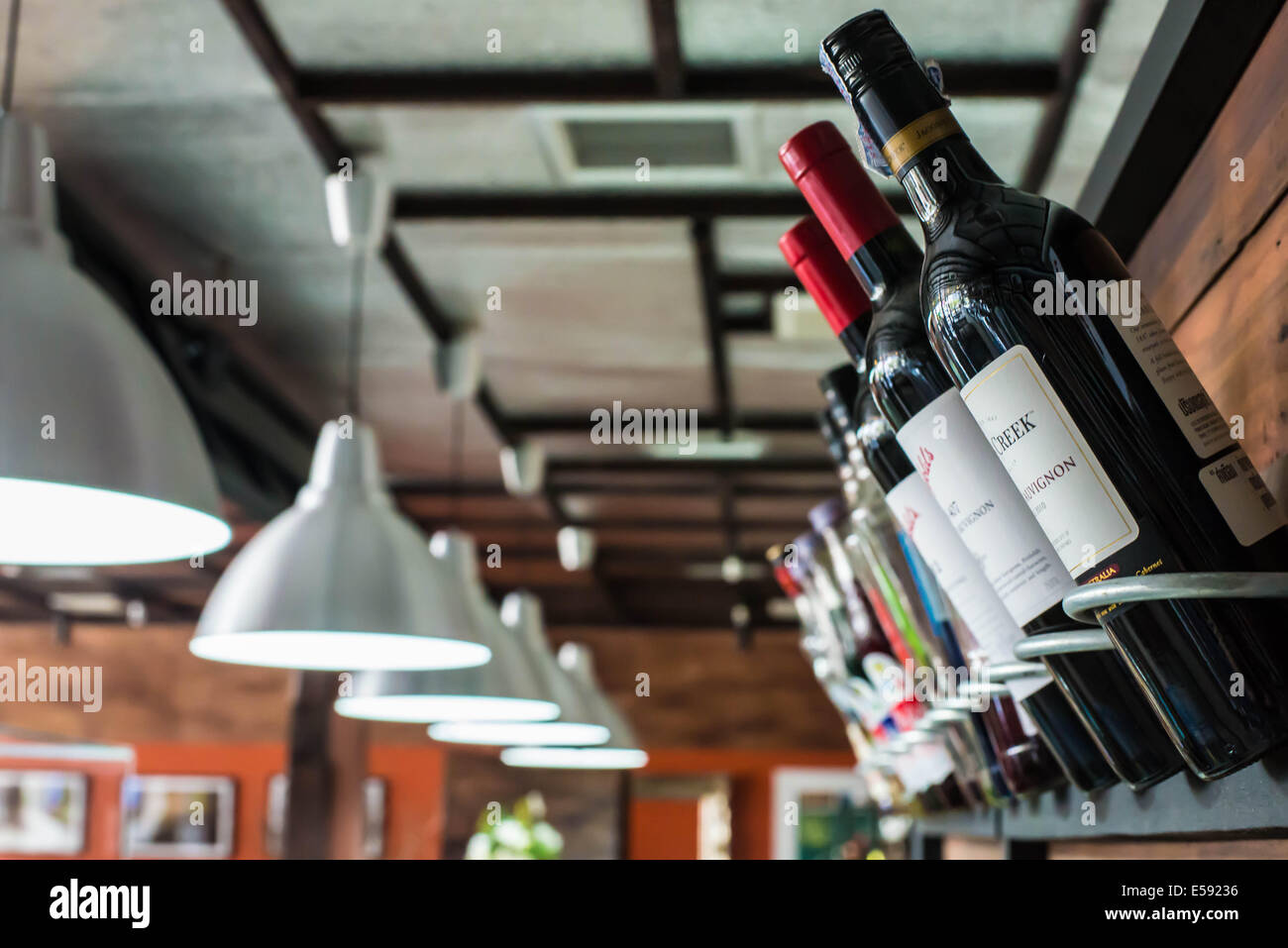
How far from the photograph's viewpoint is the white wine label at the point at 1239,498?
1.78ft

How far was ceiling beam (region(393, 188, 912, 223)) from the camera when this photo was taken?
3.11 m

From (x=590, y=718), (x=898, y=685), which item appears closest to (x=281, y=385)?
(x=590, y=718)

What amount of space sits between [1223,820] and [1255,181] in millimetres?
370

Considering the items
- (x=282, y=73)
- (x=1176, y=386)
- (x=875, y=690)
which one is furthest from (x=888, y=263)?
(x=282, y=73)

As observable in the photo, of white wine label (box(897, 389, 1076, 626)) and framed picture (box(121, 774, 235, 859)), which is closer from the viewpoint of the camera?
white wine label (box(897, 389, 1076, 626))

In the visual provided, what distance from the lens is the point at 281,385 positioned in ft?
15.5

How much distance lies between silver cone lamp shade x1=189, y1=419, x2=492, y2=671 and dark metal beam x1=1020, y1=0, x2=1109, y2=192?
148cm

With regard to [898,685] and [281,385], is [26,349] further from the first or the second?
[281,385]

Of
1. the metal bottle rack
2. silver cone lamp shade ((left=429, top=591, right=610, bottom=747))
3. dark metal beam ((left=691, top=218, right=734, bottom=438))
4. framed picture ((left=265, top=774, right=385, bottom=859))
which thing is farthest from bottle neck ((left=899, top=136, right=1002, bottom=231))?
framed picture ((left=265, top=774, right=385, bottom=859))

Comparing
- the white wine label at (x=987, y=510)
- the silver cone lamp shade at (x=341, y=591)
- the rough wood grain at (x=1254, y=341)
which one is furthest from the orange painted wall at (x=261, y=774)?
the white wine label at (x=987, y=510)

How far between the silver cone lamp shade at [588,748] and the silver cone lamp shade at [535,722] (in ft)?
0.55

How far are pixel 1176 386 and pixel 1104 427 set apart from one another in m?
0.04

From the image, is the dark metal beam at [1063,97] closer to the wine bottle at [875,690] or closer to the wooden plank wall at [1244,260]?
the wine bottle at [875,690]

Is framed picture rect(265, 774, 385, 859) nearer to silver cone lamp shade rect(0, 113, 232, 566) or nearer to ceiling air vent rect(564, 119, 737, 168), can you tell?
ceiling air vent rect(564, 119, 737, 168)
